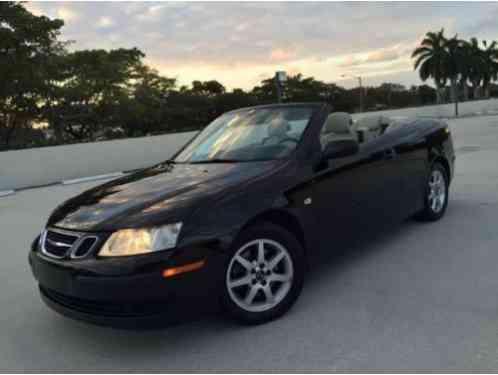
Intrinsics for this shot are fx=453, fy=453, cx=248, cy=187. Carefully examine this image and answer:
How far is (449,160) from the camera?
16.7 feet

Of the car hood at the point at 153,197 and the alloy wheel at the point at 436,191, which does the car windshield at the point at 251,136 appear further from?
the alloy wheel at the point at 436,191

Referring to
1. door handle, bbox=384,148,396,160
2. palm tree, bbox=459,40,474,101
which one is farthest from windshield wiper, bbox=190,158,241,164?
palm tree, bbox=459,40,474,101

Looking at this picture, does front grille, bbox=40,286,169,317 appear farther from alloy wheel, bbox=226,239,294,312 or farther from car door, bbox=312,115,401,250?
car door, bbox=312,115,401,250

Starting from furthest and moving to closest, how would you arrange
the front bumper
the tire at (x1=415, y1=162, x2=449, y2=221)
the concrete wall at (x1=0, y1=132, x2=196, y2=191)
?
the concrete wall at (x1=0, y1=132, x2=196, y2=191) → the tire at (x1=415, y1=162, x2=449, y2=221) → the front bumper

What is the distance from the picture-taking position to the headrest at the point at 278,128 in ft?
12.0

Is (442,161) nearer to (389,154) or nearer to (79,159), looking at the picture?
(389,154)

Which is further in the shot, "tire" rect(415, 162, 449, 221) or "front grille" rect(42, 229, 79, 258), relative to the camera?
"tire" rect(415, 162, 449, 221)

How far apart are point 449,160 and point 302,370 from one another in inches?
140

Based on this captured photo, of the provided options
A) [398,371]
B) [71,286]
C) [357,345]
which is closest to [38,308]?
[71,286]

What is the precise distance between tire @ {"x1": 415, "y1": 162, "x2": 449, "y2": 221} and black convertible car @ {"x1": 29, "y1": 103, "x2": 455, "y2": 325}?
0.57 m

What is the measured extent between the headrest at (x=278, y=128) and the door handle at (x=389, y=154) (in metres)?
0.96

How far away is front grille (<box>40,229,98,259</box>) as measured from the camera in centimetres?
261

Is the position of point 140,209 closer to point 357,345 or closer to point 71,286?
point 71,286

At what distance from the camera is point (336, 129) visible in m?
3.88
